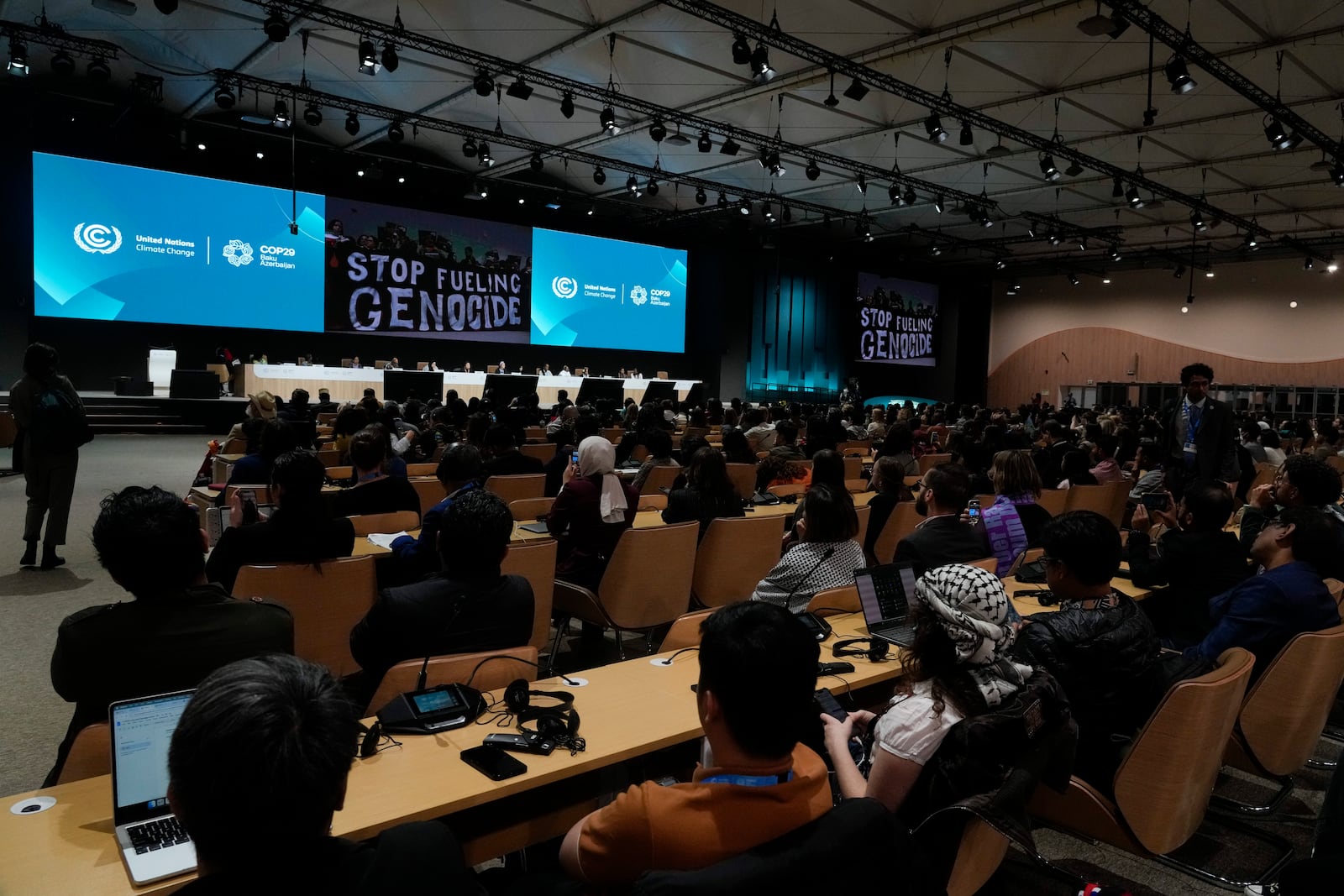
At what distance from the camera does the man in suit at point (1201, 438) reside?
6742mm

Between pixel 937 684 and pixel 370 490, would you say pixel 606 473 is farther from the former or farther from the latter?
pixel 937 684

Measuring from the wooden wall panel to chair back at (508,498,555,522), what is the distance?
22.9m

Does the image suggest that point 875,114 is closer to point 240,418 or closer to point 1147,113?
point 1147,113

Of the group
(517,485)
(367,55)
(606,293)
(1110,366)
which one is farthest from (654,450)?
(1110,366)

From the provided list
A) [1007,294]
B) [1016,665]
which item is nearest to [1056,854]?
[1016,665]

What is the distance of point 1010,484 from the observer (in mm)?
4859

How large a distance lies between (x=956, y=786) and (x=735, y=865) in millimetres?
727

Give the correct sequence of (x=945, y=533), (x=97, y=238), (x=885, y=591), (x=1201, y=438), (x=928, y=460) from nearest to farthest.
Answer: (x=885, y=591) → (x=945, y=533) → (x=1201, y=438) → (x=928, y=460) → (x=97, y=238)

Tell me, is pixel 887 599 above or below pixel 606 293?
below

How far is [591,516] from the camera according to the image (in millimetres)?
4590

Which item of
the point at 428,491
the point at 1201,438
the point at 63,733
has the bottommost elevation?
the point at 63,733

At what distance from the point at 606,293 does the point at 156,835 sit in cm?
1860

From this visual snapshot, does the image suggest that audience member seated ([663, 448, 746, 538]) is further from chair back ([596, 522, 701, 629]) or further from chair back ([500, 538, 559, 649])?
chair back ([500, 538, 559, 649])

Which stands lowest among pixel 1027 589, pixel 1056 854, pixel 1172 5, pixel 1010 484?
pixel 1056 854
